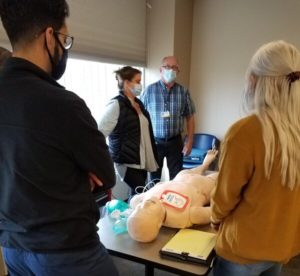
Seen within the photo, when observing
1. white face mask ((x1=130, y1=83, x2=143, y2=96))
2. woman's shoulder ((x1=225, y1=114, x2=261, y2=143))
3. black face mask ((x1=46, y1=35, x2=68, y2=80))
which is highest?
black face mask ((x1=46, y1=35, x2=68, y2=80))

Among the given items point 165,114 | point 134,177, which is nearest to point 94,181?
point 134,177

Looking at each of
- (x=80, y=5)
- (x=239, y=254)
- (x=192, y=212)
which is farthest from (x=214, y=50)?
(x=239, y=254)

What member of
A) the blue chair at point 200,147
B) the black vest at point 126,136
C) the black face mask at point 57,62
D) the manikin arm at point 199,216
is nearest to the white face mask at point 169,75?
the black vest at point 126,136

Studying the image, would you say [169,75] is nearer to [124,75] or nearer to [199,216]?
[124,75]

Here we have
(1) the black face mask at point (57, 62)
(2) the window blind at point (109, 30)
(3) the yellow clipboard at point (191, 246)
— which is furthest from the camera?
(2) the window blind at point (109, 30)

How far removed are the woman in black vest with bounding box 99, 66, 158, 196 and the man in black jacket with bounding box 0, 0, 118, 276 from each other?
4.24 ft

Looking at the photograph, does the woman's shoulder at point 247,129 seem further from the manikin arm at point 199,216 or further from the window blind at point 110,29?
the window blind at point 110,29

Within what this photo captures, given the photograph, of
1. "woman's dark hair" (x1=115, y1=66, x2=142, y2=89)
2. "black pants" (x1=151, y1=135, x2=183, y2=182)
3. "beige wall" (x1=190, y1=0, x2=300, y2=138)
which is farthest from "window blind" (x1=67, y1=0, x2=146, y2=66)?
"black pants" (x1=151, y1=135, x2=183, y2=182)

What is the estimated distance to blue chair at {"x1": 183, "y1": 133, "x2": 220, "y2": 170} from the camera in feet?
11.6

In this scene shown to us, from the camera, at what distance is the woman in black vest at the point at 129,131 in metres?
2.22

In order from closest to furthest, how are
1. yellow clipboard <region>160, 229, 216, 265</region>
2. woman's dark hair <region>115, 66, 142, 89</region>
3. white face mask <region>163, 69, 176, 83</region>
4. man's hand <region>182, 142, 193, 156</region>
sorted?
1. yellow clipboard <region>160, 229, 216, 265</region>
2. woman's dark hair <region>115, 66, 142, 89</region>
3. white face mask <region>163, 69, 176, 83</region>
4. man's hand <region>182, 142, 193, 156</region>

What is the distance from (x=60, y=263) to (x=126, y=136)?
4.82 ft

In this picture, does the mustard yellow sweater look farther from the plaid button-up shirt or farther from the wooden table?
the plaid button-up shirt

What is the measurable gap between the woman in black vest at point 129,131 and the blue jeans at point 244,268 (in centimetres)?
121
